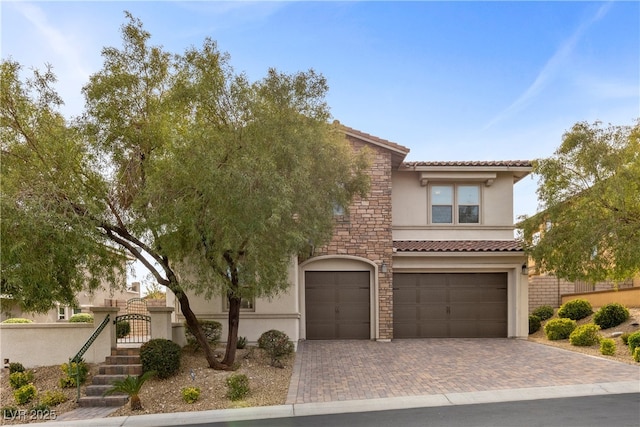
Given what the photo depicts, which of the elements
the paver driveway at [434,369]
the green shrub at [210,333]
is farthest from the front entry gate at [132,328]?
the paver driveway at [434,369]

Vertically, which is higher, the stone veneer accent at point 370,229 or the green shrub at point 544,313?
the stone veneer accent at point 370,229

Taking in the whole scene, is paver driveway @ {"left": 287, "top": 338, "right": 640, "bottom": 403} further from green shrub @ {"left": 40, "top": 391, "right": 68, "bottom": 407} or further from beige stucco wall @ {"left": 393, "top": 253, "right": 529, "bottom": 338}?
green shrub @ {"left": 40, "top": 391, "right": 68, "bottom": 407}

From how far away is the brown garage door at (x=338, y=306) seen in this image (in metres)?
17.2

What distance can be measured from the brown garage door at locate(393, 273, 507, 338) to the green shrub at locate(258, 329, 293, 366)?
614 centimetres

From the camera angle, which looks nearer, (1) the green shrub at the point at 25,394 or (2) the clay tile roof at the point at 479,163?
(1) the green shrub at the point at 25,394

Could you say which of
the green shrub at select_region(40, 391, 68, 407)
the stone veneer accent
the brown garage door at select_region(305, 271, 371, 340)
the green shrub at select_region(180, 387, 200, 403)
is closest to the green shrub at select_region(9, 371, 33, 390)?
the green shrub at select_region(40, 391, 68, 407)

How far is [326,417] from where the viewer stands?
8.25m

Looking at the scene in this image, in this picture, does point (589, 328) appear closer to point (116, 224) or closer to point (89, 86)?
point (116, 224)

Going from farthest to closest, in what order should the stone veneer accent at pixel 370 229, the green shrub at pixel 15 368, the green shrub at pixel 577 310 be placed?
1. the green shrub at pixel 577 310
2. the stone veneer accent at pixel 370 229
3. the green shrub at pixel 15 368

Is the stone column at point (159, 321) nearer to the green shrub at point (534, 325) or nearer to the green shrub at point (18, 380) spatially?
the green shrub at point (18, 380)

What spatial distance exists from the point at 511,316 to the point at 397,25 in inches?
469

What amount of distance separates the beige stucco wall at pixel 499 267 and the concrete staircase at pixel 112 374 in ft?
32.9

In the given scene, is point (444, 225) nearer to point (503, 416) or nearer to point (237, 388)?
point (503, 416)

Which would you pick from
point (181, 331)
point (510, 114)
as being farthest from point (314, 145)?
point (510, 114)
